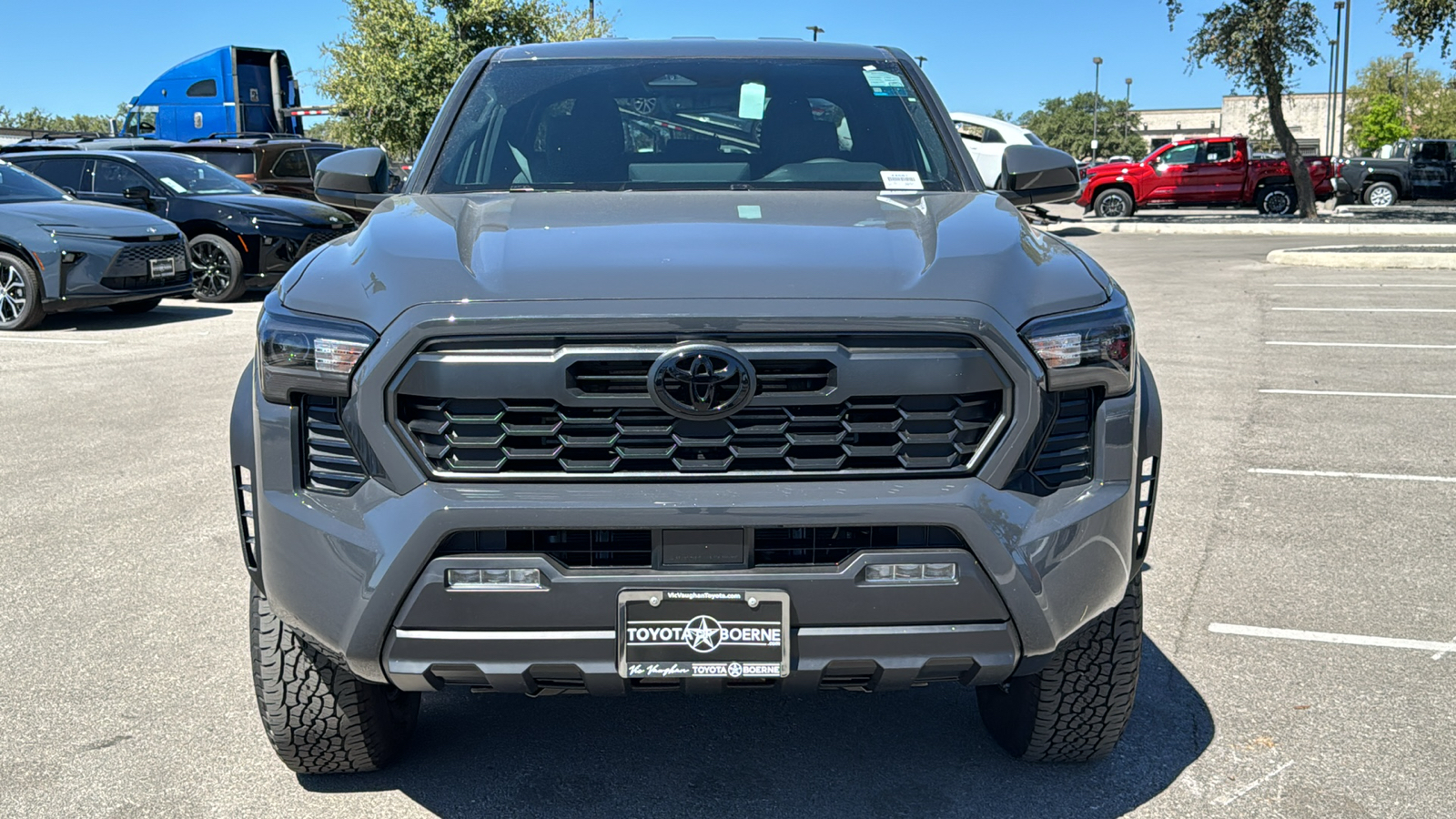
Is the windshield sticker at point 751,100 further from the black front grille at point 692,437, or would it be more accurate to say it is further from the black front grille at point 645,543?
the black front grille at point 645,543

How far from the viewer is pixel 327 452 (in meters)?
2.68

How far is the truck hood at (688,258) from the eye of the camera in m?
2.66

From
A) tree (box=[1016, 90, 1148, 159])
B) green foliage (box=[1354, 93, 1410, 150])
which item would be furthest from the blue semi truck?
tree (box=[1016, 90, 1148, 159])

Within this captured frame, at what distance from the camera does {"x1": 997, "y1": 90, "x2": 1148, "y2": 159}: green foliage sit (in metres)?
117

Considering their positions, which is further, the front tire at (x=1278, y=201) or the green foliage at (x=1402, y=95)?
the green foliage at (x=1402, y=95)

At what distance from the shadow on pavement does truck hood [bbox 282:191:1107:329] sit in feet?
3.93

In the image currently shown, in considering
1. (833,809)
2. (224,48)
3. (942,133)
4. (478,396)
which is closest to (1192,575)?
(942,133)

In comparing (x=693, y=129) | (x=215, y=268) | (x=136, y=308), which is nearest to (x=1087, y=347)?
(x=693, y=129)

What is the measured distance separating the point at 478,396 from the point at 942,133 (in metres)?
2.01

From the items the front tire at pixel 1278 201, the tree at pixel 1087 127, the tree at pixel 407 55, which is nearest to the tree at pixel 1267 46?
the front tire at pixel 1278 201

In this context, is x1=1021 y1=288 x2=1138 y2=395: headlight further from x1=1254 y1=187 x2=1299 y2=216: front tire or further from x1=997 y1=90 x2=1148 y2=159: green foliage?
x1=997 y1=90 x2=1148 y2=159: green foliage

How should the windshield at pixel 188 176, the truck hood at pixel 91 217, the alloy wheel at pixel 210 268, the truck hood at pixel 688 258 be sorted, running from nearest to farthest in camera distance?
the truck hood at pixel 688 258 → the truck hood at pixel 91 217 → the alloy wheel at pixel 210 268 → the windshield at pixel 188 176

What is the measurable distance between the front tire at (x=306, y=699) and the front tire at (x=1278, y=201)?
32.2 metres

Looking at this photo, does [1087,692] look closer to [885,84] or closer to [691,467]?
[691,467]
